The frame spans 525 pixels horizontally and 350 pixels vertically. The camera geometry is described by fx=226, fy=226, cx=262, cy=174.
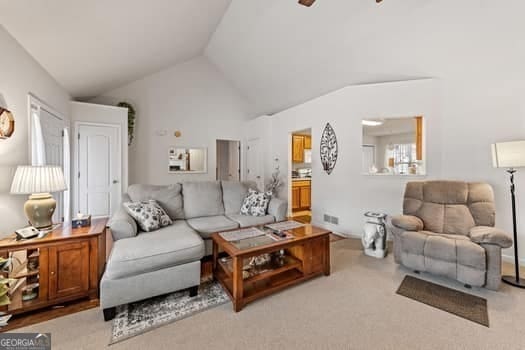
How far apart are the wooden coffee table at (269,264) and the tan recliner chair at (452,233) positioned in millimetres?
971

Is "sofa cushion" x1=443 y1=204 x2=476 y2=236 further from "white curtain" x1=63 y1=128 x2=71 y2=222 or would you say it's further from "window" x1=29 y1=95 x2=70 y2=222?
"white curtain" x1=63 y1=128 x2=71 y2=222

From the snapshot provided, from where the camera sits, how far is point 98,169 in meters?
4.23

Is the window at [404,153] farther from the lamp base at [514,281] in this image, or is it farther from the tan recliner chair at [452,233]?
the lamp base at [514,281]

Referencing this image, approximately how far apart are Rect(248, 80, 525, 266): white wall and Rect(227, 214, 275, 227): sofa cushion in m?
1.55

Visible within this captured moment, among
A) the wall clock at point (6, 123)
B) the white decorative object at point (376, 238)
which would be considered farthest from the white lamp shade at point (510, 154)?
the wall clock at point (6, 123)

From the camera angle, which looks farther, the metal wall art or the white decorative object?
the metal wall art

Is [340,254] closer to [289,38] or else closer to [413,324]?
[413,324]

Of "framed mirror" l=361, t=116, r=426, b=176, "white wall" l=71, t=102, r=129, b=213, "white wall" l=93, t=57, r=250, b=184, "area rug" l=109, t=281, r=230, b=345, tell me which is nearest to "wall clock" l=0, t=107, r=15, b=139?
"area rug" l=109, t=281, r=230, b=345

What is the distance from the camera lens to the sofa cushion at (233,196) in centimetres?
345

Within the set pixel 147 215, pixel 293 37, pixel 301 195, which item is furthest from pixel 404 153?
pixel 147 215

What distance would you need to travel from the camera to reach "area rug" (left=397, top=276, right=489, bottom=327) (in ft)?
6.01

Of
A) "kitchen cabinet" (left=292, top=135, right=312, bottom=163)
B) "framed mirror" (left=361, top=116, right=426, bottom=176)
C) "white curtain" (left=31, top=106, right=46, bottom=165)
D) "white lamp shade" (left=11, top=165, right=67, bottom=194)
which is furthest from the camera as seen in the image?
"kitchen cabinet" (left=292, top=135, right=312, bottom=163)
